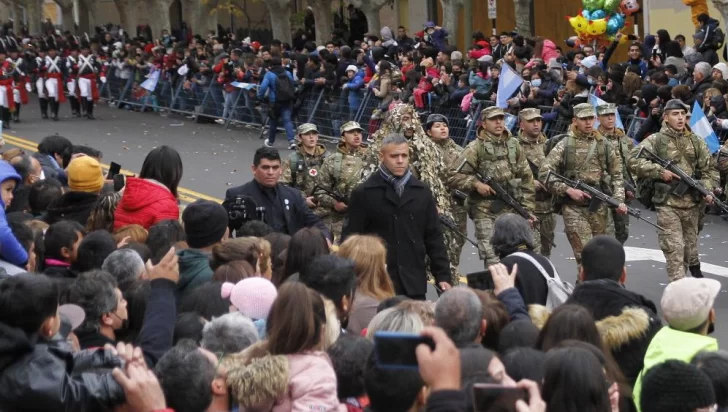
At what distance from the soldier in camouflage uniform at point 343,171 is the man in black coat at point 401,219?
6.15 ft

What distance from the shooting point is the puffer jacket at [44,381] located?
191 inches

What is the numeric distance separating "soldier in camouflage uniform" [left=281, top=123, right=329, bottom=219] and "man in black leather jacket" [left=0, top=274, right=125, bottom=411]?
664cm

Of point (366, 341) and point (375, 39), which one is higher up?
point (375, 39)

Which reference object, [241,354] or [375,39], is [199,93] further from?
[241,354]

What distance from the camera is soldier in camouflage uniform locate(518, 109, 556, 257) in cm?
1254

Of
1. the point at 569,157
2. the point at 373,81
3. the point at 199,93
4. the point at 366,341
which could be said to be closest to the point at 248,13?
the point at 199,93

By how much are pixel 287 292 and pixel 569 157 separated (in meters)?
7.20

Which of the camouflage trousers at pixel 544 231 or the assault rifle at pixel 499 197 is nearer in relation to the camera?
the assault rifle at pixel 499 197

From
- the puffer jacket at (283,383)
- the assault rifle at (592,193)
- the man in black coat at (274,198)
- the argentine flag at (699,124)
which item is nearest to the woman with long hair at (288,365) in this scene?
the puffer jacket at (283,383)

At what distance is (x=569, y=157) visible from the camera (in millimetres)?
12211

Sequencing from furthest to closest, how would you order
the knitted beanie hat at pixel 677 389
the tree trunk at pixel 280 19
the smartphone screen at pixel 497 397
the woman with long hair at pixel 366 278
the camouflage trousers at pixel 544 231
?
1. the tree trunk at pixel 280 19
2. the camouflage trousers at pixel 544 231
3. the woman with long hair at pixel 366 278
4. the knitted beanie hat at pixel 677 389
5. the smartphone screen at pixel 497 397

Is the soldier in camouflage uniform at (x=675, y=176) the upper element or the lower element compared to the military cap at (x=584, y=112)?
lower

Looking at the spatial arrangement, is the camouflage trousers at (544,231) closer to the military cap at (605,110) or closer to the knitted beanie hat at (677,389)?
the military cap at (605,110)

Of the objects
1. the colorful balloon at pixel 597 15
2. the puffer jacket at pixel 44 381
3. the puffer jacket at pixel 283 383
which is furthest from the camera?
the colorful balloon at pixel 597 15
